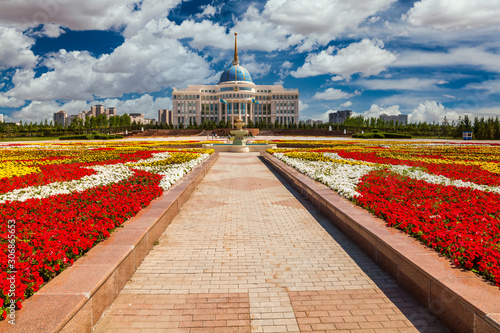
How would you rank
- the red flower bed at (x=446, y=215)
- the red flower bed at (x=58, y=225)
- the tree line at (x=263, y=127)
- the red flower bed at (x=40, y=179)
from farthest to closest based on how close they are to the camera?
the tree line at (x=263, y=127) < the red flower bed at (x=40, y=179) < the red flower bed at (x=446, y=215) < the red flower bed at (x=58, y=225)

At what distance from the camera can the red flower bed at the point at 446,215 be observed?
3.73 m

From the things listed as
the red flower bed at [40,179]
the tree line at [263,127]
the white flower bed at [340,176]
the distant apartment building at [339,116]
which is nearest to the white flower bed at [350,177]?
the white flower bed at [340,176]

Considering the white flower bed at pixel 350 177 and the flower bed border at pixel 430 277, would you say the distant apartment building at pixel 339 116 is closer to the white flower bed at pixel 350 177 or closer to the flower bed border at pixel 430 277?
the white flower bed at pixel 350 177

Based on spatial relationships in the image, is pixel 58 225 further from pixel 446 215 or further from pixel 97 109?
pixel 97 109

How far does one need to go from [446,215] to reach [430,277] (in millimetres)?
2444

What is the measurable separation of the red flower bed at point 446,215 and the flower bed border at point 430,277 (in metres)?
0.15

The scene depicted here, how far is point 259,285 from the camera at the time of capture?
4.21 metres

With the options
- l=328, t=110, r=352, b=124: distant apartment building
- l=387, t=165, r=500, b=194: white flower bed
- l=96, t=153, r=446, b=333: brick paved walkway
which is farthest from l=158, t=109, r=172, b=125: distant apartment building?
l=96, t=153, r=446, b=333: brick paved walkway

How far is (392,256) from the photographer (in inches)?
172

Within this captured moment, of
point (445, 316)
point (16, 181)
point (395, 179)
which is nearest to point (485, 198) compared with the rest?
point (395, 179)

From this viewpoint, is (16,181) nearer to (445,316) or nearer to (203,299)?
(203,299)

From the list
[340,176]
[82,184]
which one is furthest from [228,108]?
[82,184]

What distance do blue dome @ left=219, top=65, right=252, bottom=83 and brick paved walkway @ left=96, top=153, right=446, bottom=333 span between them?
106 meters

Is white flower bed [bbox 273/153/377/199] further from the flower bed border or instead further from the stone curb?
the stone curb
